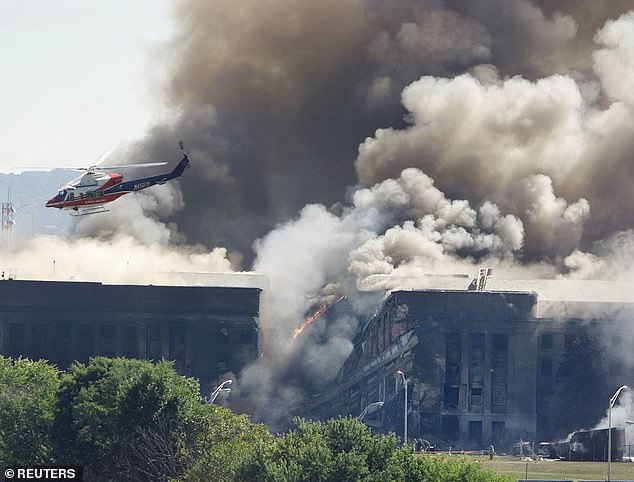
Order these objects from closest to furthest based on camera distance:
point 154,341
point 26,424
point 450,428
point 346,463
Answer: point 346,463, point 26,424, point 450,428, point 154,341

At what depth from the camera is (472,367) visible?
156 m

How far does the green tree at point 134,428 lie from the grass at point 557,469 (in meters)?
20.4

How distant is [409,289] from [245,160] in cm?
2910

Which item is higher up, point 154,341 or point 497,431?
point 154,341

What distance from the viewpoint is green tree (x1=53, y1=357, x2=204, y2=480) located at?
103 meters

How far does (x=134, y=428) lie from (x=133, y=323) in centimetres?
5195

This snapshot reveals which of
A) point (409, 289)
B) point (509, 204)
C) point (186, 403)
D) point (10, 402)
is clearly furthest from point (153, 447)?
point (509, 204)

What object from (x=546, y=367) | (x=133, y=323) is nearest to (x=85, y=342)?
(x=133, y=323)

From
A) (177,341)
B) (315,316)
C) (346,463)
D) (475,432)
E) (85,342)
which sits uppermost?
(315,316)

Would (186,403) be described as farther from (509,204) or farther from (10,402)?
(509,204)

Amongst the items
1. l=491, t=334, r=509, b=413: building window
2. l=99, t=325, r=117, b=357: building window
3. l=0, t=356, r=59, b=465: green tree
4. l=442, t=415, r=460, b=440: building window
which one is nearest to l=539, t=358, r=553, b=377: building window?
l=491, t=334, r=509, b=413: building window

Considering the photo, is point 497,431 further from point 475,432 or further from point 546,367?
point 546,367

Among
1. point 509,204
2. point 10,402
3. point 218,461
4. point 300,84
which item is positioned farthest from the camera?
point 300,84

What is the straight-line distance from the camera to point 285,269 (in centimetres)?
16312
